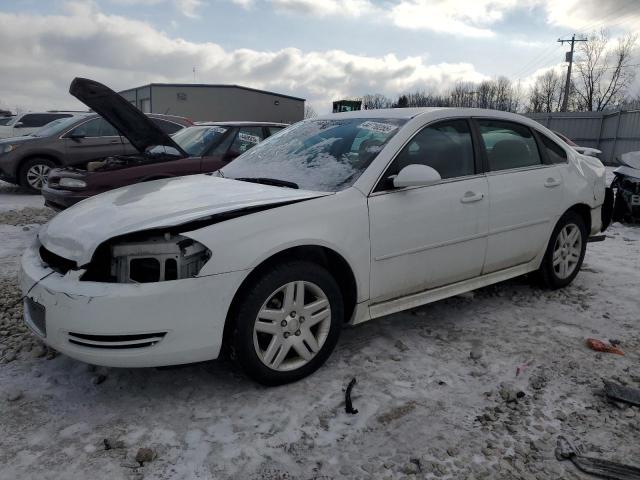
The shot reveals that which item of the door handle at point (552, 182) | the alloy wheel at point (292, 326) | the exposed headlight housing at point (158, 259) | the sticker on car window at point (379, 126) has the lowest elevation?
the alloy wheel at point (292, 326)

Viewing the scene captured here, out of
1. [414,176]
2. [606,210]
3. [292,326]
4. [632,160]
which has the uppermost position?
[632,160]

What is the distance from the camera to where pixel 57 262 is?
2889mm

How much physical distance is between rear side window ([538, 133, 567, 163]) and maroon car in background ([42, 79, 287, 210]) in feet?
12.4

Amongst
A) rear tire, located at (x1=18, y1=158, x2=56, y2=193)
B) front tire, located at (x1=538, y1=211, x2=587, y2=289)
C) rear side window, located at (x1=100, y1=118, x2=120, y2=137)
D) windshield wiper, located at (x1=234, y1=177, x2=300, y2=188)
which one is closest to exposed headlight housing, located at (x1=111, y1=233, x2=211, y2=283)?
windshield wiper, located at (x1=234, y1=177, x2=300, y2=188)

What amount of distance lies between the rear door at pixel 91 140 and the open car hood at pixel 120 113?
12.6 ft

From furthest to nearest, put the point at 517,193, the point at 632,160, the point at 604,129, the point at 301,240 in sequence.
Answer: the point at 604,129 < the point at 632,160 < the point at 517,193 < the point at 301,240

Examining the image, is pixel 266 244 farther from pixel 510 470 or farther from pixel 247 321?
pixel 510 470

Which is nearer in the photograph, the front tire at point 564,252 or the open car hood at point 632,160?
the front tire at point 564,252

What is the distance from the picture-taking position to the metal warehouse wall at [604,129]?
20.6 m

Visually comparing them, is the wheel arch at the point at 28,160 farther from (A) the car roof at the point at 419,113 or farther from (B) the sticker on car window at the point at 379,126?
(B) the sticker on car window at the point at 379,126

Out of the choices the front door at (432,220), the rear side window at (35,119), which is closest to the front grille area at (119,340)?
the front door at (432,220)

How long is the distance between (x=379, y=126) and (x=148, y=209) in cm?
167

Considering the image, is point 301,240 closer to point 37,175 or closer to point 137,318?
point 137,318

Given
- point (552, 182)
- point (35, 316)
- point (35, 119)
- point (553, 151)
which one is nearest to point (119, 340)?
point (35, 316)
